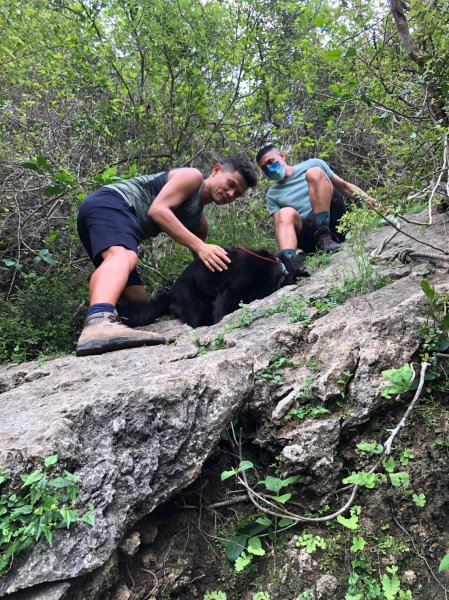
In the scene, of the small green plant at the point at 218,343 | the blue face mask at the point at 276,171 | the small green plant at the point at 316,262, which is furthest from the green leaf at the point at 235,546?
the blue face mask at the point at 276,171

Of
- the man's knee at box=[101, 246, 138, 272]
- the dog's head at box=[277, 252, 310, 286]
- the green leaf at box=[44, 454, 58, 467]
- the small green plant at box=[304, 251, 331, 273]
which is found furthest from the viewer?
the small green plant at box=[304, 251, 331, 273]

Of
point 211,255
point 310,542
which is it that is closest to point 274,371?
point 310,542

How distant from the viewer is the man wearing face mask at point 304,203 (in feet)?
12.8

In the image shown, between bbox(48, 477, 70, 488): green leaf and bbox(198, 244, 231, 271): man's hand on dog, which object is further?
bbox(198, 244, 231, 271): man's hand on dog

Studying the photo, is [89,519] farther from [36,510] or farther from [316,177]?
[316,177]

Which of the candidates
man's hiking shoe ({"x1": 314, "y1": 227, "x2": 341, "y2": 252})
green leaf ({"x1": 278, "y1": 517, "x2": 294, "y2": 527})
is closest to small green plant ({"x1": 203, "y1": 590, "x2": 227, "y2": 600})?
green leaf ({"x1": 278, "y1": 517, "x2": 294, "y2": 527})

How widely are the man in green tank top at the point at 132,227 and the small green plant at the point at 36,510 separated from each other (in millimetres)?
1273

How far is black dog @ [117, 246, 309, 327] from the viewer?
325 cm

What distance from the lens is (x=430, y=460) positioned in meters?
1.51

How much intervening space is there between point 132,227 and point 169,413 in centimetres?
179

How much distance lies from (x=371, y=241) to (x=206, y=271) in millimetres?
1402

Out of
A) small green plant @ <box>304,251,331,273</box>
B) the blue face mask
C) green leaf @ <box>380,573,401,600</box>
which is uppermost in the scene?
the blue face mask

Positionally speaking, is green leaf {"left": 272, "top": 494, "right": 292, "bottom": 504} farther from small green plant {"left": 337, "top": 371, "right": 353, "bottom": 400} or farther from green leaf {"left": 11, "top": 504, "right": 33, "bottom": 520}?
green leaf {"left": 11, "top": 504, "right": 33, "bottom": 520}

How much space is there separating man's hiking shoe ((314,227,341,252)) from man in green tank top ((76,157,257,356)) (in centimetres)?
93
